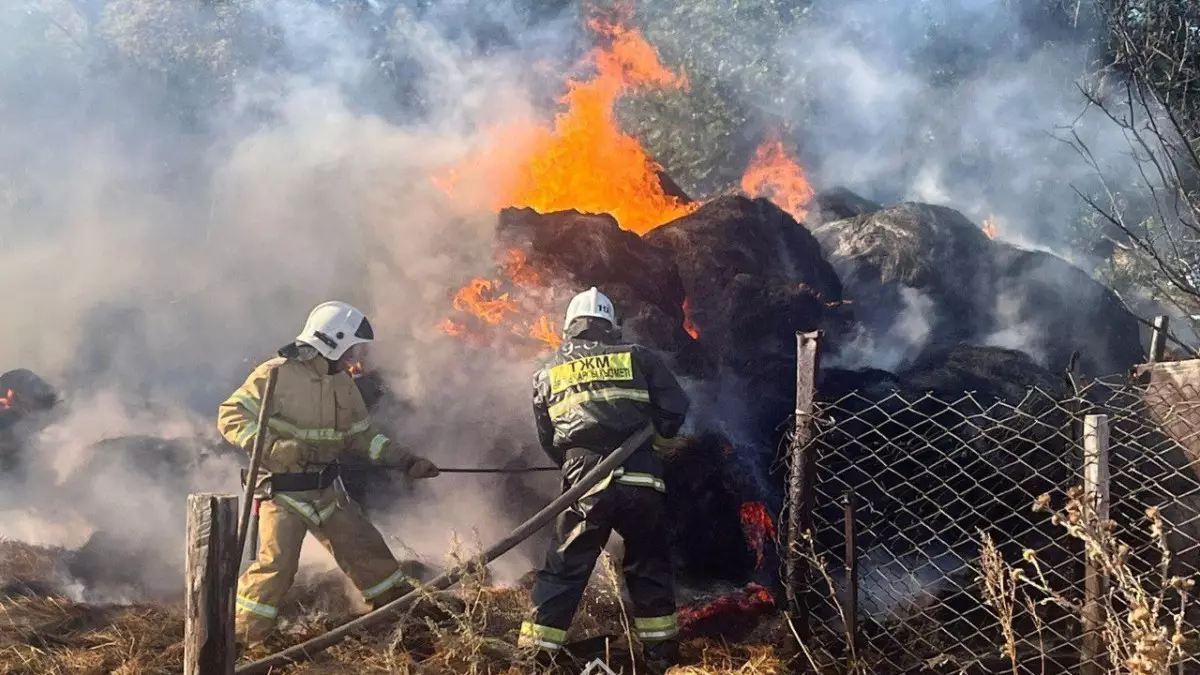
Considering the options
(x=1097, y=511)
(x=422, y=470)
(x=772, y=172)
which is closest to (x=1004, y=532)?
(x=1097, y=511)

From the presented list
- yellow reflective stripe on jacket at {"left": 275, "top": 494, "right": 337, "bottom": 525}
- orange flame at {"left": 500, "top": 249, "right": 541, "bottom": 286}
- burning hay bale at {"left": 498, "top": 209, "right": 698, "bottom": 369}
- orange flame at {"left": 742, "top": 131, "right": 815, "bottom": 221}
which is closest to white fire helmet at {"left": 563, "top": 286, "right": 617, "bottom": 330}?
yellow reflective stripe on jacket at {"left": 275, "top": 494, "right": 337, "bottom": 525}

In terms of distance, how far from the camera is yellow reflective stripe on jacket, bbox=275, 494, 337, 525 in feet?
16.3

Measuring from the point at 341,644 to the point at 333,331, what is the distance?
1.78 m

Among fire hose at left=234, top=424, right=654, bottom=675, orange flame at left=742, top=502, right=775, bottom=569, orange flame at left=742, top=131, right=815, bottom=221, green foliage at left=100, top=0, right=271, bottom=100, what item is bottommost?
orange flame at left=742, top=502, right=775, bottom=569

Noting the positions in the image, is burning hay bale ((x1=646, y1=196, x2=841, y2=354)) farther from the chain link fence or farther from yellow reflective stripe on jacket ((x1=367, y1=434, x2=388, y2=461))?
yellow reflective stripe on jacket ((x1=367, y1=434, x2=388, y2=461))

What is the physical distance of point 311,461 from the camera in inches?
201

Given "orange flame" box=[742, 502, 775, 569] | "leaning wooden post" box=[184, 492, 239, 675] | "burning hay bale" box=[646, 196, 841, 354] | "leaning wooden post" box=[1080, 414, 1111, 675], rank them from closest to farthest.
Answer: "leaning wooden post" box=[184, 492, 239, 675] < "leaning wooden post" box=[1080, 414, 1111, 675] < "orange flame" box=[742, 502, 775, 569] < "burning hay bale" box=[646, 196, 841, 354]

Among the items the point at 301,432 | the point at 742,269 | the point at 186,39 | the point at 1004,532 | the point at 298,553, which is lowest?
the point at 1004,532

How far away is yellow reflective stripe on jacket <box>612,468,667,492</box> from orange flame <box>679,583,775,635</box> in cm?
103

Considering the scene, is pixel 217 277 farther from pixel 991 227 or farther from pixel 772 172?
pixel 991 227

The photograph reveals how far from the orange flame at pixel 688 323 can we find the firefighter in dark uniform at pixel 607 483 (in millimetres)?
3514

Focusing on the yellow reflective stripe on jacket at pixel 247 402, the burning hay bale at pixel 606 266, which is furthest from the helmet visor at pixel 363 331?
the burning hay bale at pixel 606 266

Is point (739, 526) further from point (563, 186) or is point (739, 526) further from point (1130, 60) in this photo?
point (563, 186)

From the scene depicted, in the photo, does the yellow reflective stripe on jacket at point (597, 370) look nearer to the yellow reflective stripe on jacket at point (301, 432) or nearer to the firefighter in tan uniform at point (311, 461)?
the firefighter in tan uniform at point (311, 461)
